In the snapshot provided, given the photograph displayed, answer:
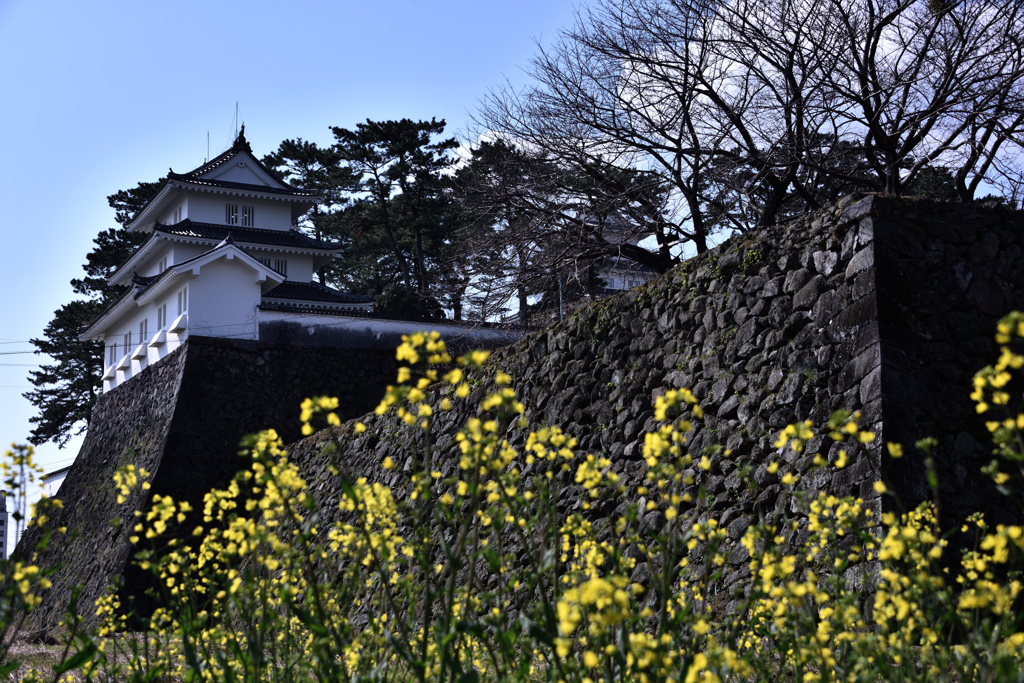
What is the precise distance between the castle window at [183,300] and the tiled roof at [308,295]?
3.24 m

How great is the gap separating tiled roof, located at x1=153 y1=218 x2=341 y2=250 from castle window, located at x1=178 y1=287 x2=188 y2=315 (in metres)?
3.59

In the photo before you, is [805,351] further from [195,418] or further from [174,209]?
[174,209]

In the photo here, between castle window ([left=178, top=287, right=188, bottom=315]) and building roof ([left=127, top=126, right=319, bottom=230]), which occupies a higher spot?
building roof ([left=127, top=126, right=319, bottom=230])

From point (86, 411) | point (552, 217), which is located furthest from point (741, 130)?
point (86, 411)

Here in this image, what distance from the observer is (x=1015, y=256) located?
6539 mm

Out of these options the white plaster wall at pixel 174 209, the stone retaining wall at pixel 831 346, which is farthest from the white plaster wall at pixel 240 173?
the stone retaining wall at pixel 831 346

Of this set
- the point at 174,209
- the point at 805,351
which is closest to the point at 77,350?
the point at 174,209

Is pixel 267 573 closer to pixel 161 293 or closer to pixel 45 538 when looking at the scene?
pixel 45 538

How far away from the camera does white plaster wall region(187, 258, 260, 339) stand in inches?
704

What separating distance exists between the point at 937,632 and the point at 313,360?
16.5 m

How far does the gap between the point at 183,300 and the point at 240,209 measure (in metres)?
6.50

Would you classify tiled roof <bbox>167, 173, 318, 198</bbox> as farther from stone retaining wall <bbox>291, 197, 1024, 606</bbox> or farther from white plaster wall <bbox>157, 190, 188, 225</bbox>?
stone retaining wall <bbox>291, 197, 1024, 606</bbox>

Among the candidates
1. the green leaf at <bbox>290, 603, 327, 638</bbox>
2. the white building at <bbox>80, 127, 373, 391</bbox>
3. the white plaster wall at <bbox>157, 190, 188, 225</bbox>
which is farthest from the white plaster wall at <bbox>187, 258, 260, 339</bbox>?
the green leaf at <bbox>290, 603, 327, 638</bbox>

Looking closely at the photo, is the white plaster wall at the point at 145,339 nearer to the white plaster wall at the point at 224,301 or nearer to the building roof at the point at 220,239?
the white plaster wall at the point at 224,301
